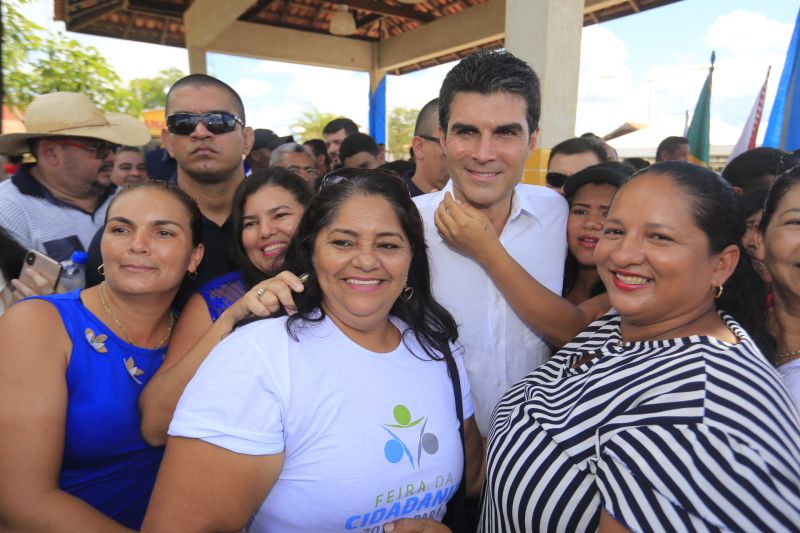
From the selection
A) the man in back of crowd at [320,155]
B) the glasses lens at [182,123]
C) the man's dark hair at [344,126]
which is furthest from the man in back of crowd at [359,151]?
the glasses lens at [182,123]

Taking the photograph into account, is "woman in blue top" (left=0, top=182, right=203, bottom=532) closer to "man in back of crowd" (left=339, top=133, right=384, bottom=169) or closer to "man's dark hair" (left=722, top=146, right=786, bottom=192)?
"man's dark hair" (left=722, top=146, right=786, bottom=192)

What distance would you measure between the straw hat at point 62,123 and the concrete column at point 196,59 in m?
7.70

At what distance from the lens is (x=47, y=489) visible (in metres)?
1.75

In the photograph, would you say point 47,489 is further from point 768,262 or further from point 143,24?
point 143,24

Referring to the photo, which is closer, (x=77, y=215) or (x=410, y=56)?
(x=77, y=215)

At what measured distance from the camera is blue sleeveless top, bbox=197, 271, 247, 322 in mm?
2145

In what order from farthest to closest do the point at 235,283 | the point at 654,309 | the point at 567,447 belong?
1. the point at 235,283
2. the point at 654,309
3. the point at 567,447

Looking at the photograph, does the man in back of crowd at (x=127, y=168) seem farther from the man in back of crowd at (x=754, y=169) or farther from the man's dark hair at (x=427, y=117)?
the man in back of crowd at (x=754, y=169)

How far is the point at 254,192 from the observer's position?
246cm

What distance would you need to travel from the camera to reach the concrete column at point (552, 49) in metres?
4.49

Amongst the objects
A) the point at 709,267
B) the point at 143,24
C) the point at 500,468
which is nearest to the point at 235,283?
the point at 500,468

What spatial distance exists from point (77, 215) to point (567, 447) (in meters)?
3.08

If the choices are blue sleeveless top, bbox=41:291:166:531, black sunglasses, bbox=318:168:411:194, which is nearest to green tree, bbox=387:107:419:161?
black sunglasses, bbox=318:168:411:194

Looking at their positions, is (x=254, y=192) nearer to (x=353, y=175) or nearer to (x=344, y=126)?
(x=353, y=175)
